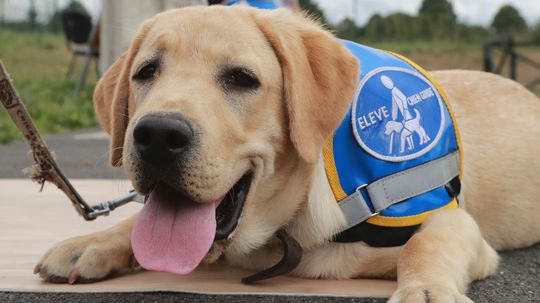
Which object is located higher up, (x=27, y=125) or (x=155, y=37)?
(x=155, y=37)

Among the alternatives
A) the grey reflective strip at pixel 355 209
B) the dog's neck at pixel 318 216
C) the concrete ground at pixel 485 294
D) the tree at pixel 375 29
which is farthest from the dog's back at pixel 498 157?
the tree at pixel 375 29

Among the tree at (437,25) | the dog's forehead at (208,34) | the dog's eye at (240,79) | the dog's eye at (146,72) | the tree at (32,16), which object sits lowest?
the tree at (32,16)

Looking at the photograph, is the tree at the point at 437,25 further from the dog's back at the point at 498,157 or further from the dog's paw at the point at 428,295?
the dog's paw at the point at 428,295

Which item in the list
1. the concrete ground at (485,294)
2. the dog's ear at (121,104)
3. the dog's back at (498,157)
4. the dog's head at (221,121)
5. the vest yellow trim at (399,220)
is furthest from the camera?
the dog's back at (498,157)

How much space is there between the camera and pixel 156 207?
2514 millimetres

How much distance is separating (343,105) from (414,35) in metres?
27.7

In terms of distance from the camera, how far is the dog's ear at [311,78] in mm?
2684

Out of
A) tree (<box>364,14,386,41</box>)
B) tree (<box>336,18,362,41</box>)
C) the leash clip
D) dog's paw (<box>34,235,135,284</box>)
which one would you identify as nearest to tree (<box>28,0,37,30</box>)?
tree (<box>336,18,362,41</box>)

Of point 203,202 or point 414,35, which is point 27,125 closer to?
point 203,202

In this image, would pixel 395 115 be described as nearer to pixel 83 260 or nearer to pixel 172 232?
pixel 172 232

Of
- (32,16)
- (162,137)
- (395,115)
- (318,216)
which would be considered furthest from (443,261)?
(32,16)

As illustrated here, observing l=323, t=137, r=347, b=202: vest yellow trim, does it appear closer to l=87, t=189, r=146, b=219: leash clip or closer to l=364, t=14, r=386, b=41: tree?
l=87, t=189, r=146, b=219: leash clip

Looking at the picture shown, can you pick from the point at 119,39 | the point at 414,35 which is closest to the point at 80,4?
the point at 414,35

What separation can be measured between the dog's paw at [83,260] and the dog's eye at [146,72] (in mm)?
727
